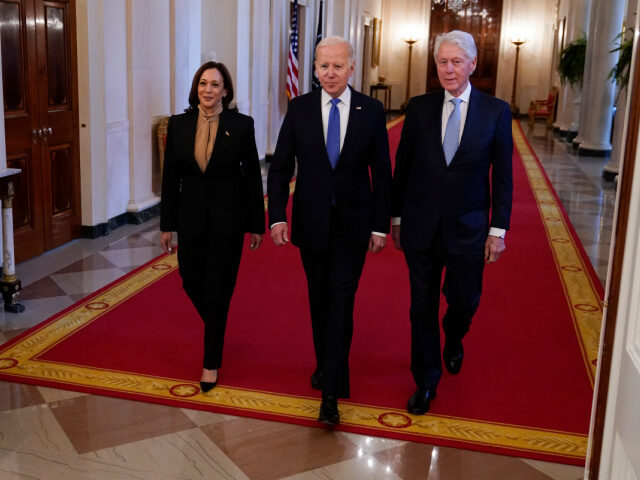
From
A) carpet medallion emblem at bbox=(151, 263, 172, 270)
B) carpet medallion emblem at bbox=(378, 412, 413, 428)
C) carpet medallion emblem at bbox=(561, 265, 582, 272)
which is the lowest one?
carpet medallion emblem at bbox=(378, 412, 413, 428)

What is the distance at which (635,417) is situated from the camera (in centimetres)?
151

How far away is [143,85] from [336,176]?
5.11m

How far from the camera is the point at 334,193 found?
349cm

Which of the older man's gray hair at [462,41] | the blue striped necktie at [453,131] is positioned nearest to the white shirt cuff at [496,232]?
the blue striped necktie at [453,131]

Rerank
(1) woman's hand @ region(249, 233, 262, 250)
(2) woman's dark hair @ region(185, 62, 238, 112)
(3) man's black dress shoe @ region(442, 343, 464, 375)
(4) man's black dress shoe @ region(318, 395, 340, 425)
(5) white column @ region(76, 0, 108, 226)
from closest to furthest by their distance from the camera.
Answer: (4) man's black dress shoe @ region(318, 395, 340, 425) → (2) woman's dark hair @ region(185, 62, 238, 112) → (1) woman's hand @ region(249, 233, 262, 250) → (3) man's black dress shoe @ region(442, 343, 464, 375) → (5) white column @ region(76, 0, 108, 226)

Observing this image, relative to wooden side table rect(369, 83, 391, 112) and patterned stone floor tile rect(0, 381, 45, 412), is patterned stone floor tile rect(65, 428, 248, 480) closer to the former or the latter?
patterned stone floor tile rect(0, 381, 45, 412)

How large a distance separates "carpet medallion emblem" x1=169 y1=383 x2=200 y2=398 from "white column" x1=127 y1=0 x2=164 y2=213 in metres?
4.31

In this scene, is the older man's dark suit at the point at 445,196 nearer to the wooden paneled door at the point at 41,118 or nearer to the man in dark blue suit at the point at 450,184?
the man in dark blue suit at the point at 450,184

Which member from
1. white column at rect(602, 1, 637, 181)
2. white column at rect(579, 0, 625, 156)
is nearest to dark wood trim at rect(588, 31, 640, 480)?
white column at rect(602, 1, 637, 181)

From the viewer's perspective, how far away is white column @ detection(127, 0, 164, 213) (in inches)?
305

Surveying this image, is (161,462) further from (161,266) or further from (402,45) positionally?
(402,45)

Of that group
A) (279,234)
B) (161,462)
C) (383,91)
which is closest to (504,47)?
(383,91)

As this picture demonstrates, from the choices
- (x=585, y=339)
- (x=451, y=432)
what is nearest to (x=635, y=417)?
(x=451, y=432)

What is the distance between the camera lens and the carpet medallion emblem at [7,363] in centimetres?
425
